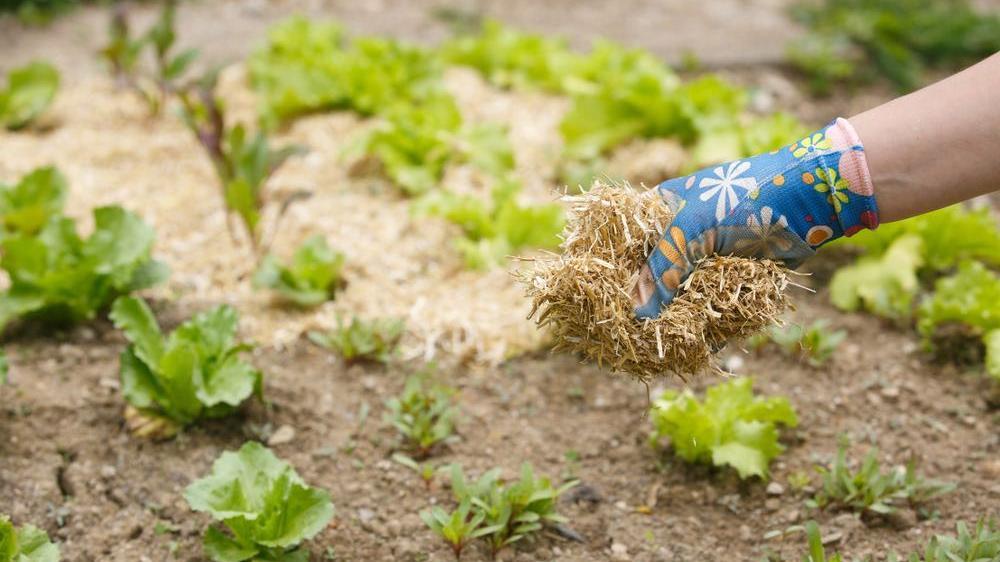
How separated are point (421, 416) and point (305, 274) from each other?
2.56ft

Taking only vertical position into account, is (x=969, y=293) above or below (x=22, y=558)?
above

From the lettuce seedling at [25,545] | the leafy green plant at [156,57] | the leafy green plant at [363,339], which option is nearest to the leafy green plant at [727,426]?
the leafy green plant at [363,339]

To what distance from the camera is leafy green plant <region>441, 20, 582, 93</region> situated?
480 centimetres

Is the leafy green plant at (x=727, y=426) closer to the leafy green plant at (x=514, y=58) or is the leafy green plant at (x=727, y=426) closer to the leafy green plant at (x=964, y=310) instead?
the leafy green plant at (x=964, y=310)

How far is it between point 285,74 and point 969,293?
2940 mm

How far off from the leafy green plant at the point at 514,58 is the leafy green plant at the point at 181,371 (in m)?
2.49

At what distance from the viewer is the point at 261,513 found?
2.20 metres

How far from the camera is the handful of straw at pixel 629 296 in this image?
2.06m

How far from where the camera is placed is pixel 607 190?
2.19m

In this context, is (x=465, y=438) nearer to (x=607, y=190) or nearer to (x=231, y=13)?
(x=607, y=190)

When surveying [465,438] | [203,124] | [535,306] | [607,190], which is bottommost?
[465,438]

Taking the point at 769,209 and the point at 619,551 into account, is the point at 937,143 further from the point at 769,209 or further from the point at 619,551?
the point at 619,551

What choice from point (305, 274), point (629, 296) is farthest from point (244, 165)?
point (629, 296)

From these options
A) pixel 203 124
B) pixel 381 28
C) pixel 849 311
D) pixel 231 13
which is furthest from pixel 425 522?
pixel 231 13
